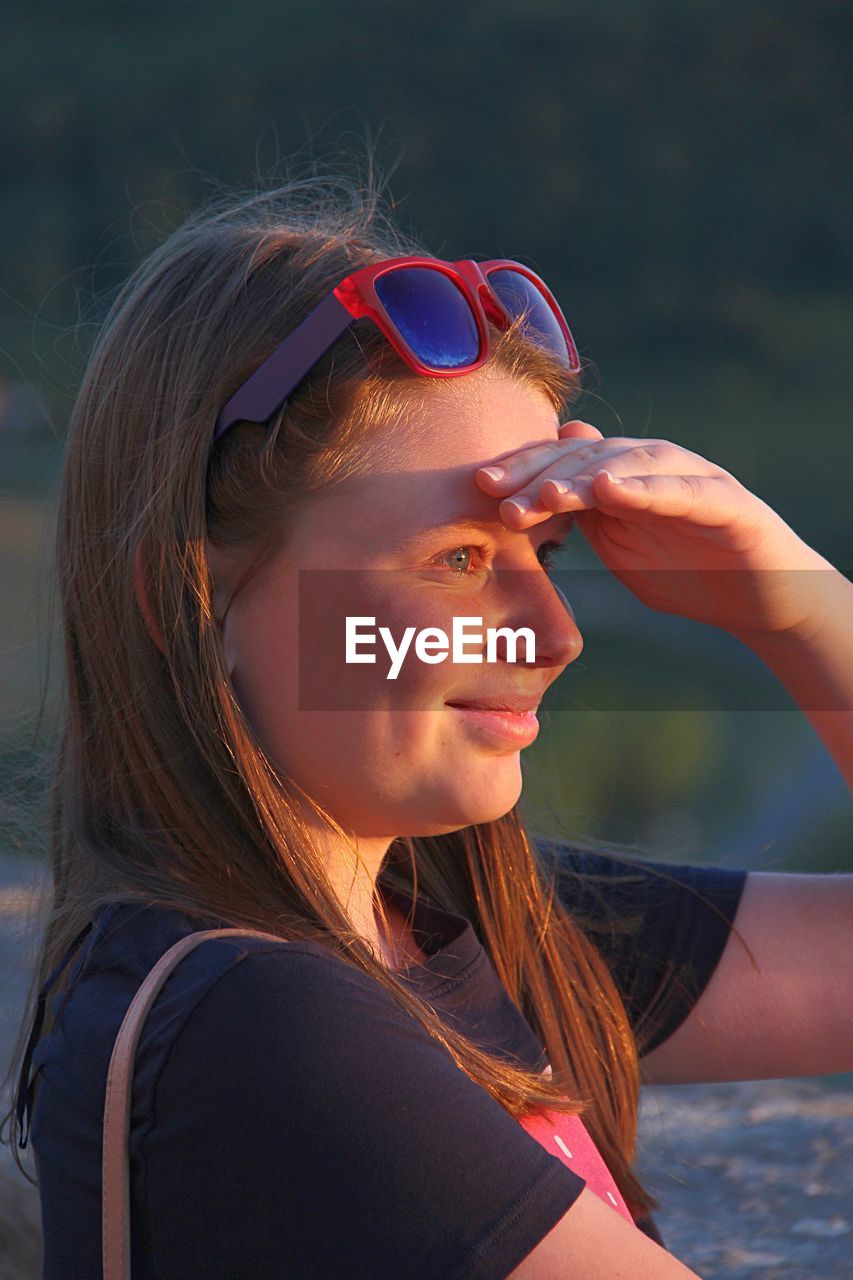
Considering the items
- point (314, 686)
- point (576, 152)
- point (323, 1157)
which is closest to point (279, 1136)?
point (323, 1157)

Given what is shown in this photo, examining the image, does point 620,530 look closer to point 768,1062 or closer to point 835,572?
point 835,572

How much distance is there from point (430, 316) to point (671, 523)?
1.32 ft

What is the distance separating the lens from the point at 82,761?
165 centimetres

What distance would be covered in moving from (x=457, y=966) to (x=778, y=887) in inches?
22.8

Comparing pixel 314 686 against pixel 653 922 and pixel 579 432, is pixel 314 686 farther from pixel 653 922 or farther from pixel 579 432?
pixel 653 922

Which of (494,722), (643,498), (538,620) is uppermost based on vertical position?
(643,498)

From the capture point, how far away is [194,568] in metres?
1.55

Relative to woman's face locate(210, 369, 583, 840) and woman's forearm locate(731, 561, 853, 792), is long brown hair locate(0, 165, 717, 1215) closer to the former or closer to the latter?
woman's face locate(210, 369, 583, 840)

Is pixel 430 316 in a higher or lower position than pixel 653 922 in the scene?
higher

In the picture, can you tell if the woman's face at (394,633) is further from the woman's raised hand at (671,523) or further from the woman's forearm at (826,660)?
the woman's forearm at (826,660)

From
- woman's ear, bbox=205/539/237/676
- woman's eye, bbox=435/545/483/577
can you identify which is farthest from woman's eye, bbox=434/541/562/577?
woman's ear, bbox=205/539/237/676

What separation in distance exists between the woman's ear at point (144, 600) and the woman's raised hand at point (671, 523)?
389 mm

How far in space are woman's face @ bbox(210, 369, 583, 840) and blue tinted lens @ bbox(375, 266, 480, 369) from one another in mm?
37

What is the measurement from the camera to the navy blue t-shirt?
1.13 metres
